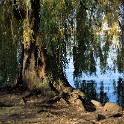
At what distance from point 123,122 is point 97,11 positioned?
2842 millimetres

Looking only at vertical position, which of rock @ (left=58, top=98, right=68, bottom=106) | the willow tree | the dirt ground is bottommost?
the dirt ground

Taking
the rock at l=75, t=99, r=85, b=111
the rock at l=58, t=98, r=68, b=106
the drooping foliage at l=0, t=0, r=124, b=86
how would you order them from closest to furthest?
the drooping foliage at l=0, t=0, r=124, b=86, the rock at l=75, t=99, r=85, b=111, the rock at l=58, t=98, r=68, b=106

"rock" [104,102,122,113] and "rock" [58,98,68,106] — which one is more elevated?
"rock" [58,98,68,106]

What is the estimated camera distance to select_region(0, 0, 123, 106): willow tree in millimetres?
8055

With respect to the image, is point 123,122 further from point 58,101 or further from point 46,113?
point 58,101

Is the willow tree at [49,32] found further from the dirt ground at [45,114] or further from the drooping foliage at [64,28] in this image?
the dirt ground at [45,114]

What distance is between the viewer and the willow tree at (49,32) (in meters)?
8.05

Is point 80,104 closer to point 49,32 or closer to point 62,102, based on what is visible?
point 62,102

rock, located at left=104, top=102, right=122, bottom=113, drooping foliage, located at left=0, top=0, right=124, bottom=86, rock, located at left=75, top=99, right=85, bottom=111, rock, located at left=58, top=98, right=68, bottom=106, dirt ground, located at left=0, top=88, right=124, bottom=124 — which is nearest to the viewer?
dirt ground, located at left=0, top=88, right=124, bottom=124

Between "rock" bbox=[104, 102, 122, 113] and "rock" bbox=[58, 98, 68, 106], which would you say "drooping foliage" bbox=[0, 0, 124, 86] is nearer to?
"rock" bbox=[104, 102, 122, 113]

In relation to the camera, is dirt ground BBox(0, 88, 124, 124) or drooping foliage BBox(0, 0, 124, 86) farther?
drooping foliage BBox(0, 0, 124, 86)

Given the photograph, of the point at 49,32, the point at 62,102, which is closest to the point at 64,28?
the point at 49,32

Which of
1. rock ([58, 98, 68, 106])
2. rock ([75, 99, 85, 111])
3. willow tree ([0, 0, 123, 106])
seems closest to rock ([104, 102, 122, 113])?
rock ([75, 99, 85, 111])

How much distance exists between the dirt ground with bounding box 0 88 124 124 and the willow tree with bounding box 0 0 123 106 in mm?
892
